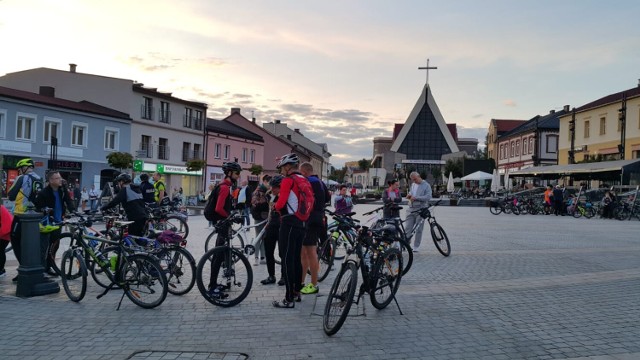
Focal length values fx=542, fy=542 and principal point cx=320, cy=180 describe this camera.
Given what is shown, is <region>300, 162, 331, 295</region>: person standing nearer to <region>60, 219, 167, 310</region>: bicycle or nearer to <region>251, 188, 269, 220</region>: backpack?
<region>60, 219, 167, 310</region>: bicycle

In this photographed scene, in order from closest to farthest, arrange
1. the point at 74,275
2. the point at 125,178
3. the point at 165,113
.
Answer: the point at 74,275, the point at 125,178, the point at 165,113

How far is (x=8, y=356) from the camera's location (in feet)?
15.7

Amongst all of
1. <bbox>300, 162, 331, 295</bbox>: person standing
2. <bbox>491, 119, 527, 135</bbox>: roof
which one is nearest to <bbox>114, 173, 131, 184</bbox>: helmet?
<bbox>300, 162, 331, 295</bbox>: person standing

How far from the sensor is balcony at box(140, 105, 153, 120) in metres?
41.2

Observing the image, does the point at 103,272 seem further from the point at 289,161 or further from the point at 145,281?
the point at 289,161

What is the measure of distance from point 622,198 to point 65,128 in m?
32.1

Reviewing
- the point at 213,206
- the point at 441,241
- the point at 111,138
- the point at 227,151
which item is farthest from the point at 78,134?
the point at 213,206

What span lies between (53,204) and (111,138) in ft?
104

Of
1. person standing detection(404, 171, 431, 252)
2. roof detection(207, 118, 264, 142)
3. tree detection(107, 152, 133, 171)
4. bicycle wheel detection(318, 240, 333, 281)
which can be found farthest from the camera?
roof detection(207, 118, 264, 142)

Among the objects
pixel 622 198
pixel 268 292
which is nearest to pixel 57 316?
pixel 268 292

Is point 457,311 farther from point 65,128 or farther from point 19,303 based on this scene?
point 65,128

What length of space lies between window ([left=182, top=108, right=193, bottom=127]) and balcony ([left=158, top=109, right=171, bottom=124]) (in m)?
2.15

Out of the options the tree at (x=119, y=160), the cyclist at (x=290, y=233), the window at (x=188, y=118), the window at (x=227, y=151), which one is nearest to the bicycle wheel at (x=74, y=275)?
the cyclist at (x=290, y=233)

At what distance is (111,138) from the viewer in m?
38.0
